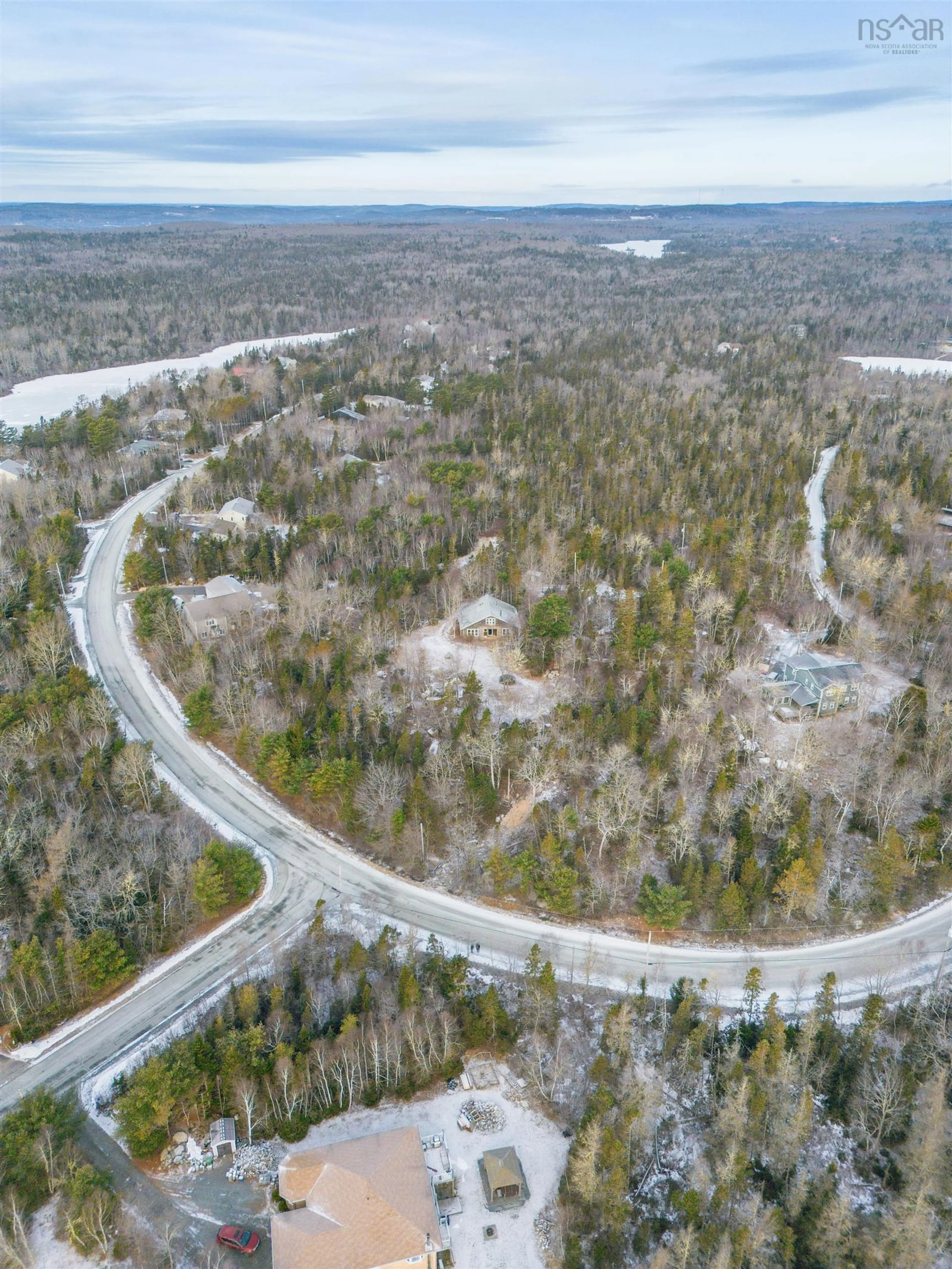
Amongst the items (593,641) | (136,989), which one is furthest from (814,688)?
(136,989)

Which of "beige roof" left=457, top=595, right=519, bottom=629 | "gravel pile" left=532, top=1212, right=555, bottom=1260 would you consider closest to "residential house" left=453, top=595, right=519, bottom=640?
"beige roof" left=457, top=595, right=519, bottom=629

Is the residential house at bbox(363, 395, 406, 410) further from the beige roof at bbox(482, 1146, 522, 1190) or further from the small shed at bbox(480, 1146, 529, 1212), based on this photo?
the small shed at bbox(480, 1146, 529, 1212)

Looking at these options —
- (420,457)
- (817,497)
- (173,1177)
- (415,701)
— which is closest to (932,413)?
(817,497)

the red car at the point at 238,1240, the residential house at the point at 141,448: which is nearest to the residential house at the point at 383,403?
the residential house at the point at 141,448

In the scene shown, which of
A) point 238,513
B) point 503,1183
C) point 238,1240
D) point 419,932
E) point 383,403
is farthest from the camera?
point 383,403

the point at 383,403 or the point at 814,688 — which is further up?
the point at 383,403

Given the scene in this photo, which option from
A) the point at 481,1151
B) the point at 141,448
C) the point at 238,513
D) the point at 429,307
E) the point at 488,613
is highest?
the point at 429,307

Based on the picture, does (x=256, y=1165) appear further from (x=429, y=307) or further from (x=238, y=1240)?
(x=429, y=307)
